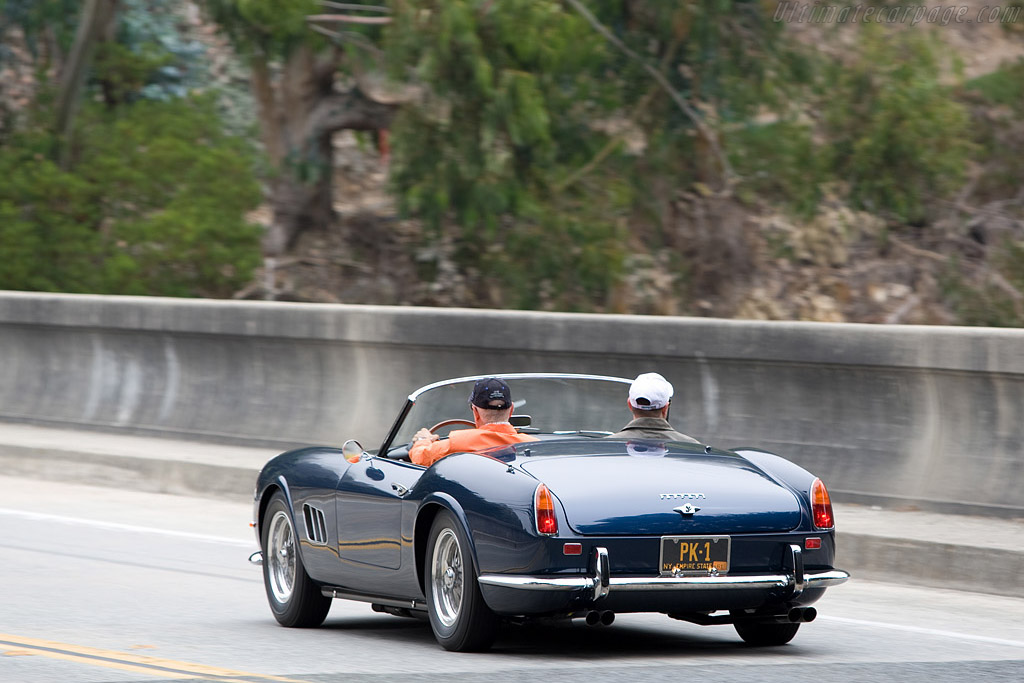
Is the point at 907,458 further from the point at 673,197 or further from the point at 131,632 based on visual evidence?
the point at 673,197

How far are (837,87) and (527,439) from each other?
1674cm

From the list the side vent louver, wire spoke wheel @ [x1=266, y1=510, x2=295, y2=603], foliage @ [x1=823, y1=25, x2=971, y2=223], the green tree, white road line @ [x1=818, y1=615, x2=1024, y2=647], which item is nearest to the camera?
white road line @ [x1=818, y1=615, x2=1024, y2=647]

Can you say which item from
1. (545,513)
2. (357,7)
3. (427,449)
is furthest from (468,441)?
(357,7)

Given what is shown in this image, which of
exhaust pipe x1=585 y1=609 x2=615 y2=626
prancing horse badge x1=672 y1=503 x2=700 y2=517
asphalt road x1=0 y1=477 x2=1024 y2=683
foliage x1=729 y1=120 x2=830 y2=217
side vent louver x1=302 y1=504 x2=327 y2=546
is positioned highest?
foliage x1=729 y1=120 x2=830 y2=217

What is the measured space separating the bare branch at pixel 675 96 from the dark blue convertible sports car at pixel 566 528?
580 inches

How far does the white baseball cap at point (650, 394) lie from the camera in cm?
755

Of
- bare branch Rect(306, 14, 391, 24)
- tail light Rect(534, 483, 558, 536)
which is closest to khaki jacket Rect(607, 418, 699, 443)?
tail light Rect(534, 483, 558, 536)

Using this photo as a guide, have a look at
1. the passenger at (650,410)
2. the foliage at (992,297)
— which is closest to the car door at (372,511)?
the passenger at (650,410)

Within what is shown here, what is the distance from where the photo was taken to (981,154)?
24438 millimetres

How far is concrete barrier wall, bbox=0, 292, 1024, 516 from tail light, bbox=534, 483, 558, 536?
16.1ft

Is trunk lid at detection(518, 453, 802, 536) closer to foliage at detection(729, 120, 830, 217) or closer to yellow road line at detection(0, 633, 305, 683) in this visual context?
yellow road line at detection(0, 633, 305, 683)

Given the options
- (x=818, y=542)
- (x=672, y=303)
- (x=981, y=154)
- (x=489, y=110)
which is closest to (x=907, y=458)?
(x=818, y=542)

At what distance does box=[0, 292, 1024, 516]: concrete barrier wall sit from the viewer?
35.3ft

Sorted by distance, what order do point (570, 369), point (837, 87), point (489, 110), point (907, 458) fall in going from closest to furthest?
point (907, 458), point (570, 369), point (489, 110), point (837, 87)
